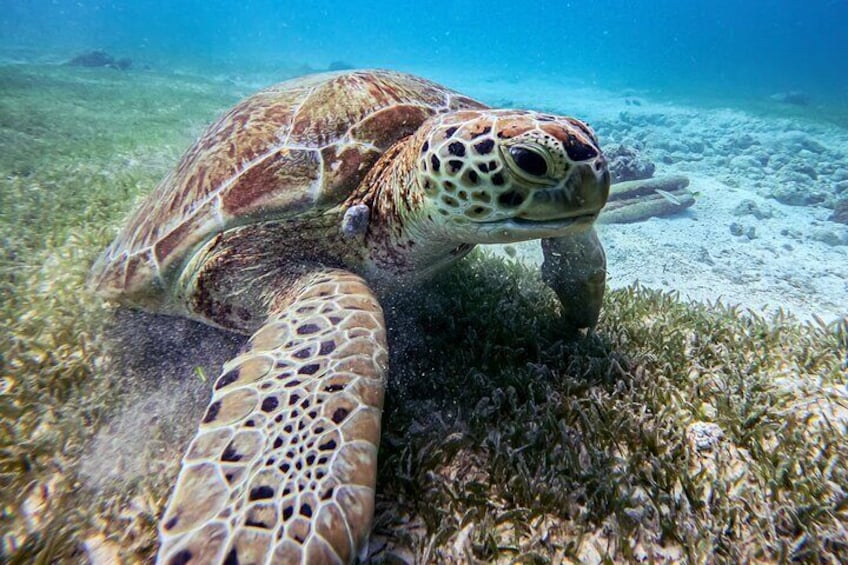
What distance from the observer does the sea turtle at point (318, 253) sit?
124 cm

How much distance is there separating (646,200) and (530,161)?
7210 mm

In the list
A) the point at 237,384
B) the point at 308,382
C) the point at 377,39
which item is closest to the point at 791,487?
the point at 308,382

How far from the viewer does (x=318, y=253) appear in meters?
2.46

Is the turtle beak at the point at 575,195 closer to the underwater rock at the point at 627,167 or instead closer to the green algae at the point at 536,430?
the green algae at the point at 536,430

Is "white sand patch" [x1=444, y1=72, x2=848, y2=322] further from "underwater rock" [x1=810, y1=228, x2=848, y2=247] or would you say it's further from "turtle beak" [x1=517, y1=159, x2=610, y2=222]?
"turtle beak" [x1=517, y1=159, x2=610, y2=222]

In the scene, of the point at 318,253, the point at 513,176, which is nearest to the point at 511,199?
the point at 513,176

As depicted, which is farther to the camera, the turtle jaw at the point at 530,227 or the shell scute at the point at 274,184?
the shell scute at the point at 274,184

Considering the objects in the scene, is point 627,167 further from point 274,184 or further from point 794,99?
point 794,99

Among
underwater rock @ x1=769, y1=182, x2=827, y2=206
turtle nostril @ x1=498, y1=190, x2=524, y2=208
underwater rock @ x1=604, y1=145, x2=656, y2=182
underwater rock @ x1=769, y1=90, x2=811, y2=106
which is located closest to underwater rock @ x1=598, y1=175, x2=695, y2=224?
underwater rock @ x1=604, y1=145, x2=656, y2=182

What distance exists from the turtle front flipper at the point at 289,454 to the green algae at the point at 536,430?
1.23 feet

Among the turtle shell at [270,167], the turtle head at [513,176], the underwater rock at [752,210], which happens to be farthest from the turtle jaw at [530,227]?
the underwater rock at [752,210]

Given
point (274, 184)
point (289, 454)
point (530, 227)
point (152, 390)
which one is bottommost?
point (152, 390)

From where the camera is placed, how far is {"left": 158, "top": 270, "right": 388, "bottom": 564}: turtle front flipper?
3.76ft

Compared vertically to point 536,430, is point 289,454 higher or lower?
higher
